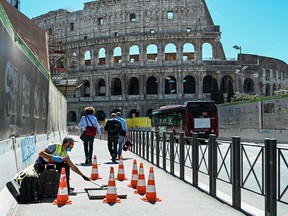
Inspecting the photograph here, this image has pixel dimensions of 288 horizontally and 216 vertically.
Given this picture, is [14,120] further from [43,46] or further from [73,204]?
[43,46]

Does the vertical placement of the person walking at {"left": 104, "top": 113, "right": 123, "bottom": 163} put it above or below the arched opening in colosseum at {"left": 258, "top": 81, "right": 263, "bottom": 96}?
below

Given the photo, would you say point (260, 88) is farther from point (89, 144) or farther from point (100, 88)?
point (89, 144)

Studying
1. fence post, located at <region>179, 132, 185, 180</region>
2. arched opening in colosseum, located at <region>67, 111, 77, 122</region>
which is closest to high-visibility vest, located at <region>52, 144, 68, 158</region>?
fence post, located at <region>179, 132, 185, 180</region>

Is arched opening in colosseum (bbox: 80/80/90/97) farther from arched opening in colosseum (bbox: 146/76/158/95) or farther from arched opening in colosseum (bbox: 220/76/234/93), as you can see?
arched opening in colosseum (bbox: 220/76/234/93)

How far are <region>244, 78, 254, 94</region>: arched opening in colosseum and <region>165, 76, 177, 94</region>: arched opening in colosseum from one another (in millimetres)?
13293

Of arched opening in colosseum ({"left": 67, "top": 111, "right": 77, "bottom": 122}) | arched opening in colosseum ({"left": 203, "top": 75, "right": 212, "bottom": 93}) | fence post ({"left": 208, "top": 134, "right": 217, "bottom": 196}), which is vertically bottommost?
fence post ({"left": 208, "top": 134, "right": 217, "bottom": 196})

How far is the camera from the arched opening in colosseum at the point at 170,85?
71006 millimetres

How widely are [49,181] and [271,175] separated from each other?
4.08 meters

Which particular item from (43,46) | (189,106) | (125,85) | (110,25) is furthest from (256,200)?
(110,25)

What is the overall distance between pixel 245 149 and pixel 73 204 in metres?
3.12

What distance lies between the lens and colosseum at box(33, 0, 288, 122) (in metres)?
70.6

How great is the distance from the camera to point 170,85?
71938 millimetres

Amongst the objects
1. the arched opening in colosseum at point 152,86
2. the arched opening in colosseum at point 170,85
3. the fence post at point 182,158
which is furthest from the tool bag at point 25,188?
the arched opening in colosseum at point 152,86

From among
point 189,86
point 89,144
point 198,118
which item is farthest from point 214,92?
point 89,144
